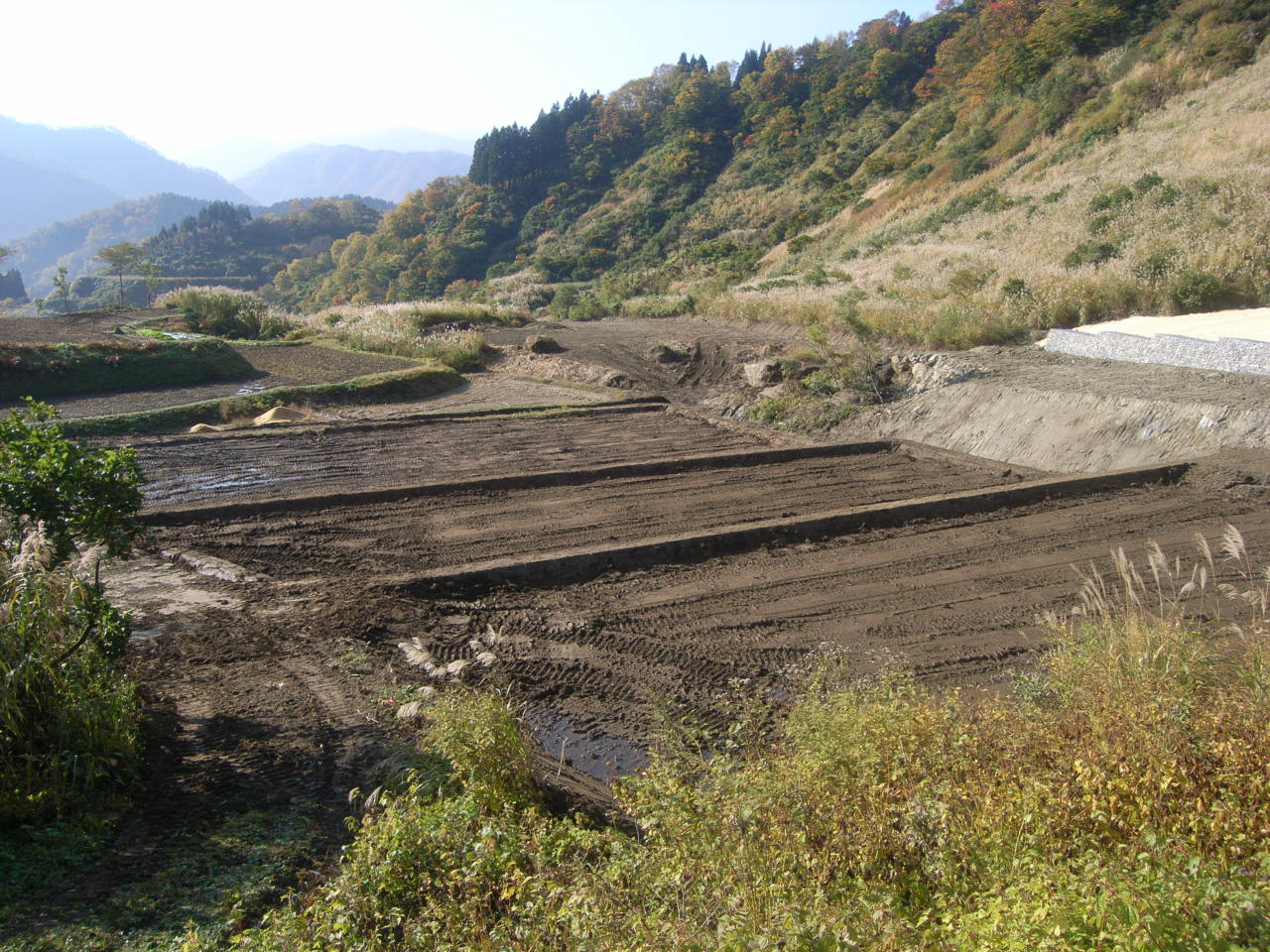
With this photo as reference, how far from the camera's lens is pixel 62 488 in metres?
4.85

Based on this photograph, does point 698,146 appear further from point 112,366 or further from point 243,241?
point 112,366

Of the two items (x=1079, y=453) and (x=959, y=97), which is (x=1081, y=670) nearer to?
(x=1079, y=453)

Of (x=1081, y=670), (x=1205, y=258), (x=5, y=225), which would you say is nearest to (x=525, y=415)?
(x=1081, y=670)

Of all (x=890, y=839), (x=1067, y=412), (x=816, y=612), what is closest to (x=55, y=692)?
(x=890, y=839)

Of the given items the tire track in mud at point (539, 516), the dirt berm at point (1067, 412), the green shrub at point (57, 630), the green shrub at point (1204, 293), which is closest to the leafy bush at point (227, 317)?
the tire track in mud at point (539, 516)

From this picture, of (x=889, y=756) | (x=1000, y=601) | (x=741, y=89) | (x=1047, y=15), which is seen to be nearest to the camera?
(x=889, y=756)

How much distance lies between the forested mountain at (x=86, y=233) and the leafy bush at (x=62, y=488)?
499 feet

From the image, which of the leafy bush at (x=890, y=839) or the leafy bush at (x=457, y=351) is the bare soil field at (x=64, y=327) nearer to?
the leafy bush at (x=457, y=351)

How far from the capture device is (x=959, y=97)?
49.3m

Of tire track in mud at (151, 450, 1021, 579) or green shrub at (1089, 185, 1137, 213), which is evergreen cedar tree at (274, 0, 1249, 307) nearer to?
green shrub at (1089, 185, 1137, 213)

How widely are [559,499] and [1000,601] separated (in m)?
4.91

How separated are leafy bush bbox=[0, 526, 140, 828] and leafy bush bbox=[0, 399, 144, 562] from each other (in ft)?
0.73

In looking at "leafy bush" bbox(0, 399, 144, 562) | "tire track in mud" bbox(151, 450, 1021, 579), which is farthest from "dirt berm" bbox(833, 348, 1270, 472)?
"leafy bush" bbox(0, 399, 144, 562)

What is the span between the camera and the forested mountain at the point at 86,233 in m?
136
